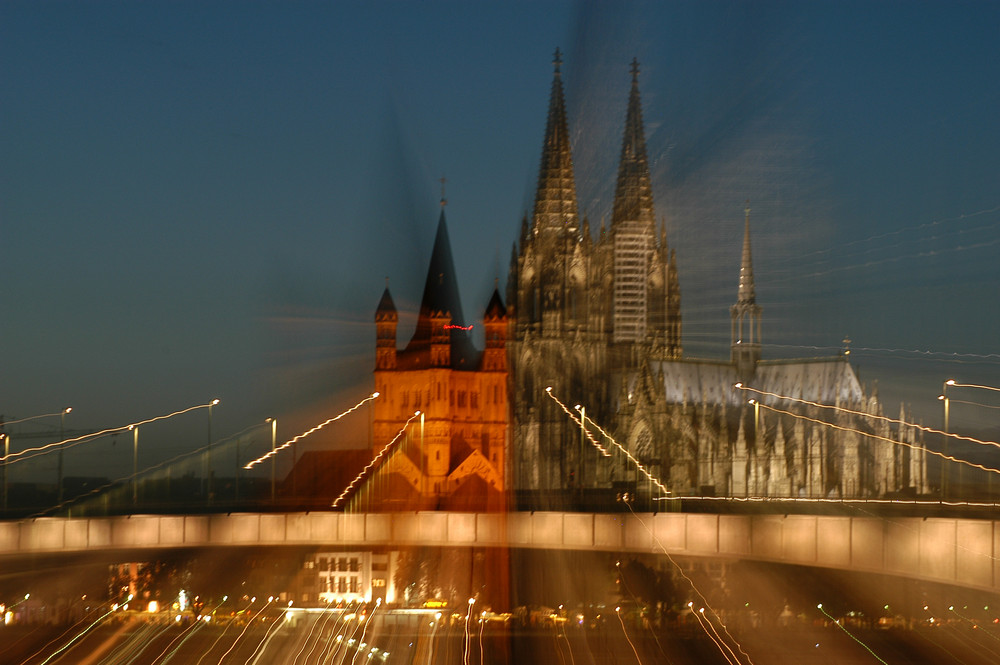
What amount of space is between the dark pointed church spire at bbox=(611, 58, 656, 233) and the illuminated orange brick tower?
39.7ft

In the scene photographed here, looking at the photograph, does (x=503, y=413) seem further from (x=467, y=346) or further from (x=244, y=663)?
(x=244, y=663)

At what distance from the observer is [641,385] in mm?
110875

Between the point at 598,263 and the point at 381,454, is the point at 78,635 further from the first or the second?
the point at 598,263

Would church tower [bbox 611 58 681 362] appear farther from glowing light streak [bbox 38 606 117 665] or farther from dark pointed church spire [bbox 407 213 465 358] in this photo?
glowing light streak [bbox 38 606 117 665]

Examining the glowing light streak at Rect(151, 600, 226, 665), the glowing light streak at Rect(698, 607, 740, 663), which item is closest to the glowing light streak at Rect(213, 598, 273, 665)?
the glowing light streak at Rect(151, 600, 226, 665)

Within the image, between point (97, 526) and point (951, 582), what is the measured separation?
2692 cm

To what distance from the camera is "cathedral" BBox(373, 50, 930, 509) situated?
108688mm

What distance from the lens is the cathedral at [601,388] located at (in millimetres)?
108688

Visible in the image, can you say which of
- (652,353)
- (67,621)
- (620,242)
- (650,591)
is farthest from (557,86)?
(67,621)

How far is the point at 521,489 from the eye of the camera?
109 metres

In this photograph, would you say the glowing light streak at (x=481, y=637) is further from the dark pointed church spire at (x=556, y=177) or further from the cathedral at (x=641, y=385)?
the dark pointed church spire at (x=556, y=177)

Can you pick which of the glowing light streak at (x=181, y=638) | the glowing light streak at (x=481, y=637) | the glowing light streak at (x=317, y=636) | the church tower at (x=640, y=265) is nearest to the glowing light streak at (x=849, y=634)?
the glowing light streak at (x=481, y=637)

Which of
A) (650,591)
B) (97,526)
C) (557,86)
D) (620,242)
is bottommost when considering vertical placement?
(650,591)

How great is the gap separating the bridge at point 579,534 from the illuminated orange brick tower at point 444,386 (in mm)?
64584
